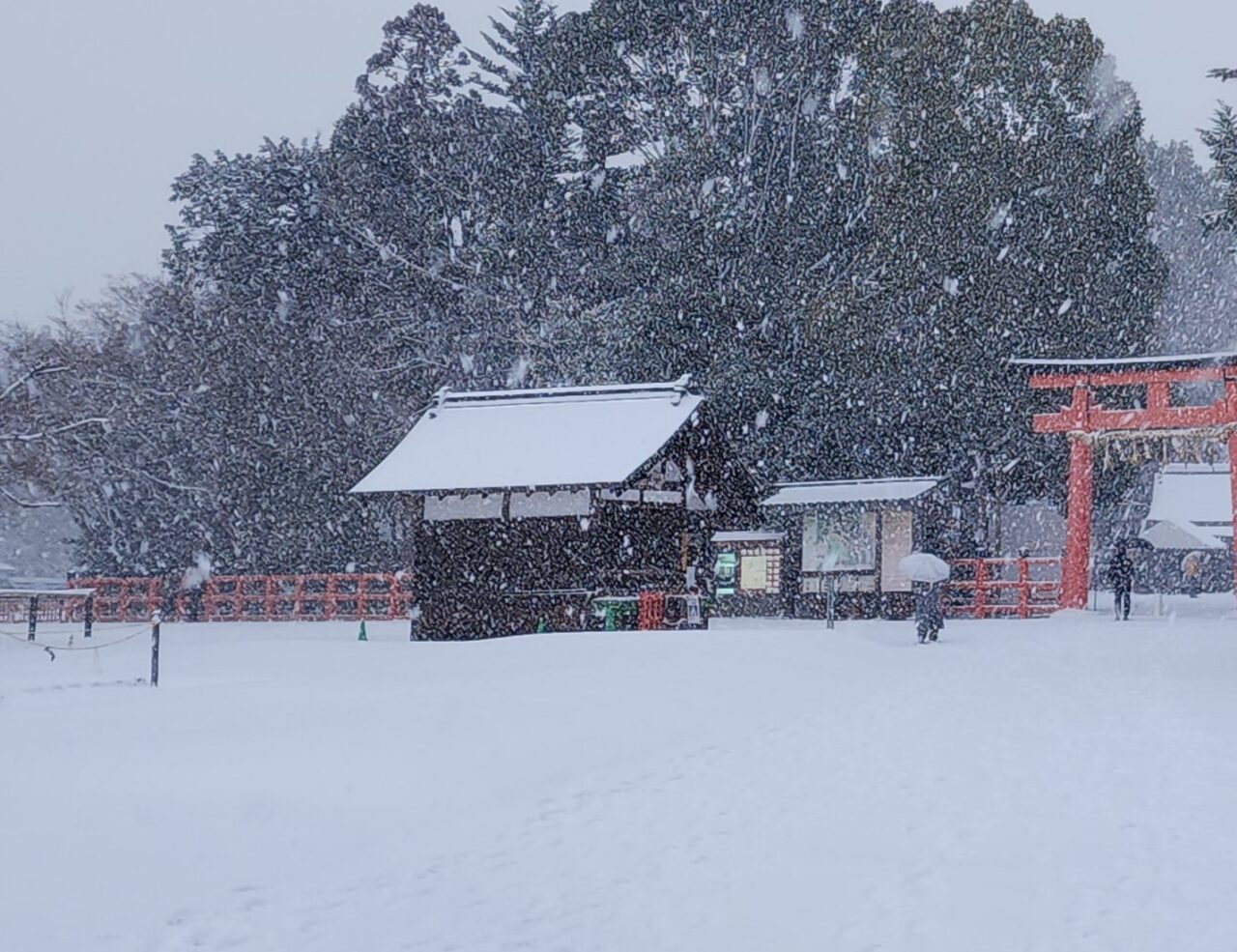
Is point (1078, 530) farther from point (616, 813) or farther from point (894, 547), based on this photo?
point (616, 813)

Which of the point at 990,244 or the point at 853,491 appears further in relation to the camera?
the point at 990,244

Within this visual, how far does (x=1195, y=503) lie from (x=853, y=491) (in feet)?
97.8

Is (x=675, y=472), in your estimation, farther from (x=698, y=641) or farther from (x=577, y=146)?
(x=577, y=146)

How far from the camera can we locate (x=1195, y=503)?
174 ft

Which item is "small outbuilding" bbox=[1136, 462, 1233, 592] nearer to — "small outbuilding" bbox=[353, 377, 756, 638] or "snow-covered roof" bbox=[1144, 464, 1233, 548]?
"snow-covered roof" bbox=[1144, 464, 1233, 548]

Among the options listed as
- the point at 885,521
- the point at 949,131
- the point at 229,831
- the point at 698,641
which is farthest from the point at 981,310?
the point at 229,831

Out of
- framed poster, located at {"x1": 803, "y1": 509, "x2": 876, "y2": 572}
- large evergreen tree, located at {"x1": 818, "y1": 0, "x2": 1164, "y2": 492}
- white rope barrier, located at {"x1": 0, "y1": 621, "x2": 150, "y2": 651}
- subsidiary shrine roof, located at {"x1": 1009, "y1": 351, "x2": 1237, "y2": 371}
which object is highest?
large evergreen tree, located at {"x1": 818, "y1": 0, "x2": 1164, "y2": 492}

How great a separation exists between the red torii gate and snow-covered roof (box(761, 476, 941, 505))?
9.21ft

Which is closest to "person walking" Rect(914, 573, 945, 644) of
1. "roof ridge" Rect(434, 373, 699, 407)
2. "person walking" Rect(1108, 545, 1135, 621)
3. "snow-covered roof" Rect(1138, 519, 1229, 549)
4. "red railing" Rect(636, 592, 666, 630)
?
"red railing" Rect(636, 592, 666, 630)

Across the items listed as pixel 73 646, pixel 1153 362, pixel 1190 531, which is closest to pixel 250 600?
pixel 73 646

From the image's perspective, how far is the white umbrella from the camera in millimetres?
20672

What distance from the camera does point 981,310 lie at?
106 feet

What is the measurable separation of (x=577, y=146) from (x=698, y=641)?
26244 millimetres

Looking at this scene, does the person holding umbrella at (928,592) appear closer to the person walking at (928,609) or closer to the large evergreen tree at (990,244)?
the person walking at (928,609)
